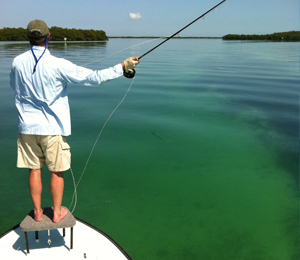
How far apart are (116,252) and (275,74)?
1476cm

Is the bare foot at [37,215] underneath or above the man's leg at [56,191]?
underneath

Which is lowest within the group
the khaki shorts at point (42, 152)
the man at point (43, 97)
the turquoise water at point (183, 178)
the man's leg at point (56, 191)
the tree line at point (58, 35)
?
the turquoise water at point (183, 178)

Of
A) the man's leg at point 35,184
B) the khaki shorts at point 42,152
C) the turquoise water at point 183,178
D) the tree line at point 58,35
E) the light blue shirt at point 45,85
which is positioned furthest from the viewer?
the tree line at point 58,35

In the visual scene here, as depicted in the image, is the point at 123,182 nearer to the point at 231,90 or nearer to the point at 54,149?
the point at 54,149

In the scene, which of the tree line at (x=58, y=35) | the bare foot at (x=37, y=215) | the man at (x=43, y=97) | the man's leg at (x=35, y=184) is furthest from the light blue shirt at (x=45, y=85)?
the tree line at (x=58, y=35)

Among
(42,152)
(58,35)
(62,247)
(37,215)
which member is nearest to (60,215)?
(37,215)

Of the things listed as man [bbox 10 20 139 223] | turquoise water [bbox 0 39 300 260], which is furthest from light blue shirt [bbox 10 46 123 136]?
turquoise water [bbox 0 39 300 260]

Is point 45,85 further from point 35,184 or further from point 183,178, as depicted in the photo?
point 183,178

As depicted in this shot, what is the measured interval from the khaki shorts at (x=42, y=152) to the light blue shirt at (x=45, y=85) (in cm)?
7

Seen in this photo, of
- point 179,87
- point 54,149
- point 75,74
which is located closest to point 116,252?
point 54,149

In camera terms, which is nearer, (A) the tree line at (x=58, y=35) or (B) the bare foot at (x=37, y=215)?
(B) the bare foot at (x=37, y=215)

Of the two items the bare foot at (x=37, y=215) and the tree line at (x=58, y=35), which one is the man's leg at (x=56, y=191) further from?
the tree line at (x=58, y=35)

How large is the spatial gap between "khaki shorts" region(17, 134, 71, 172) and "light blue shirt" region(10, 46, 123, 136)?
0.23ft

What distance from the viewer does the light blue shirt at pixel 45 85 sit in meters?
2.22
